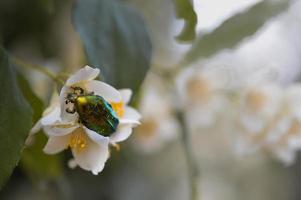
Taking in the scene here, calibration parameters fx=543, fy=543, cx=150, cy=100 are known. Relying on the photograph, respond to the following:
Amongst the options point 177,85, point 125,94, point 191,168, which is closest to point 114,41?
point 125,94

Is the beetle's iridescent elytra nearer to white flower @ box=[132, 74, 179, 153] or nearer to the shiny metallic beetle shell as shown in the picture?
the shiny metallic beetle shell

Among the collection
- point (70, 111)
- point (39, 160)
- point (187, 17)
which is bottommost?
point (39, 160)

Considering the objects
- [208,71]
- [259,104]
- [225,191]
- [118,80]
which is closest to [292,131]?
[259,104]

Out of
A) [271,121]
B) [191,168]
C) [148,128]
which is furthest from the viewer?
[148,128]

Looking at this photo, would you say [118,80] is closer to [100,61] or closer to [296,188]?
[100,61]

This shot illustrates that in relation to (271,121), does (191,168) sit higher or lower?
lower

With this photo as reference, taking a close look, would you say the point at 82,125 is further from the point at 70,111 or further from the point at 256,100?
the point at 256,100

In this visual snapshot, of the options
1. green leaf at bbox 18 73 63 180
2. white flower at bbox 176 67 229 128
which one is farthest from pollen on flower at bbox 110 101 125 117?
white flower at bbox 176 67 229 128

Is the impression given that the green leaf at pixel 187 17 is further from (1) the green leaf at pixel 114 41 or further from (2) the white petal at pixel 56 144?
(2) the white petal at pixel 56 144
